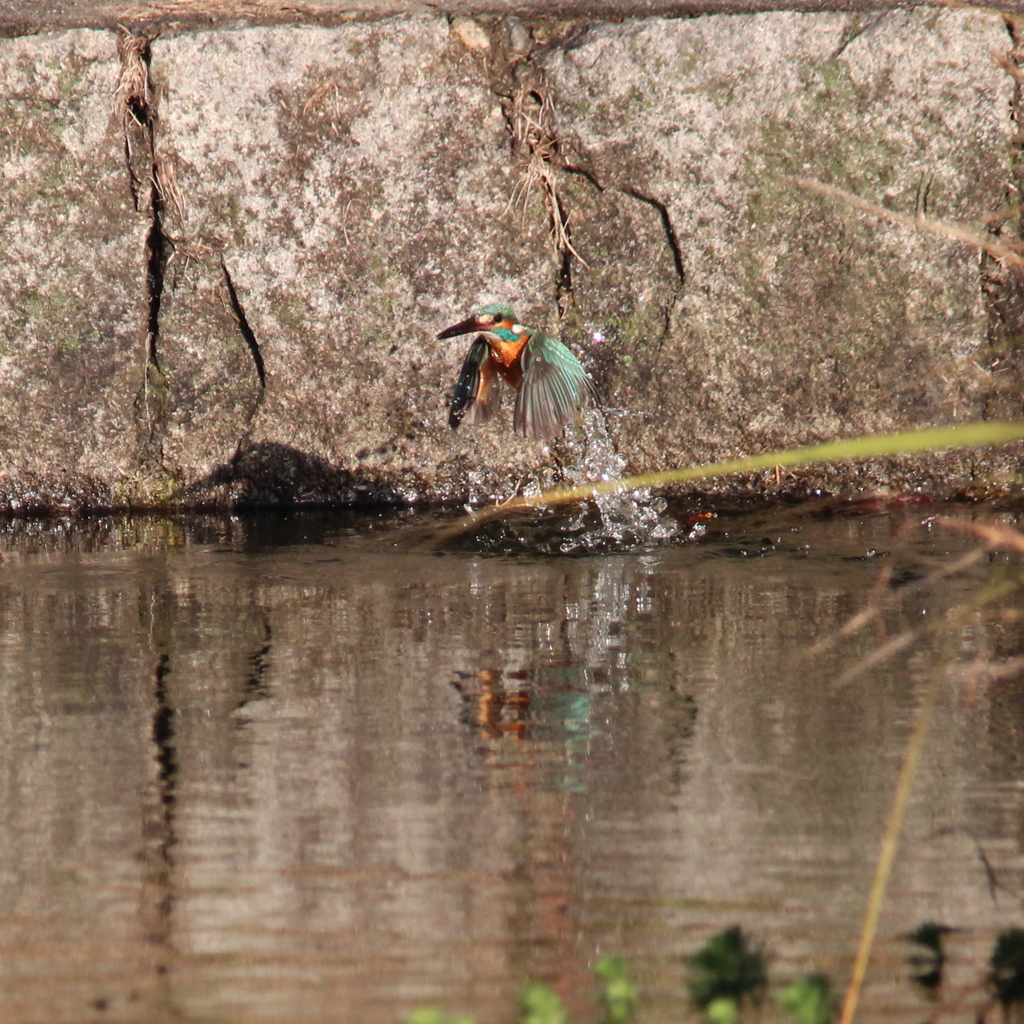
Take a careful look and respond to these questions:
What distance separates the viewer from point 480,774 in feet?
7.00

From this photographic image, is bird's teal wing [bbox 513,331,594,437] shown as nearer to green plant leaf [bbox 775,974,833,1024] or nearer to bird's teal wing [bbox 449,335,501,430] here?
bird's teal wing [bbox 449,335,501,430]

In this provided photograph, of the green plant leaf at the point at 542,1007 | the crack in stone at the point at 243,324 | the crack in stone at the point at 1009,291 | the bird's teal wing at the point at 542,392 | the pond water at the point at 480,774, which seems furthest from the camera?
the crack in stone at the point at 243,324

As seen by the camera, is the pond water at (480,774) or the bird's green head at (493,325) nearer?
the pond water at (480,774)

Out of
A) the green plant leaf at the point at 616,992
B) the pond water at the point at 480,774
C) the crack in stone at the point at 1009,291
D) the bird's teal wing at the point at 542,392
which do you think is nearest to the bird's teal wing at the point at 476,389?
the bird's teal wing at the point at 542,392

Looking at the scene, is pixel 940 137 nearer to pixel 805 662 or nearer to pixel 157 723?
pixel 805 662

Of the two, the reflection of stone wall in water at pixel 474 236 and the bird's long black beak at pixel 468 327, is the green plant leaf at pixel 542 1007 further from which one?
the reflection of stone wall in water at pixel 474 236

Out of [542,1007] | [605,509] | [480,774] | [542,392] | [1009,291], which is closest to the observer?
[542,1007]

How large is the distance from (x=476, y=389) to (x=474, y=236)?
536 millimetres

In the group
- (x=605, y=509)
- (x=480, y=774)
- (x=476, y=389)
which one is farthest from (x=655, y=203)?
(x=480, y=774)

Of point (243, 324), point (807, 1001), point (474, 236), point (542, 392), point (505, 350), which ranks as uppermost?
point (474, 236)

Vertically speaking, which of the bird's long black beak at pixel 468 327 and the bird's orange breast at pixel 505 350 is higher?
the bird's long black beak at pixel 468 327

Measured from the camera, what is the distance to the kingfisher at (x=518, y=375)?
376cm

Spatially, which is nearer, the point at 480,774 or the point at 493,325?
the point at 480,774

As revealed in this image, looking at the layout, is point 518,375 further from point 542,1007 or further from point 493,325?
point 542,1007
